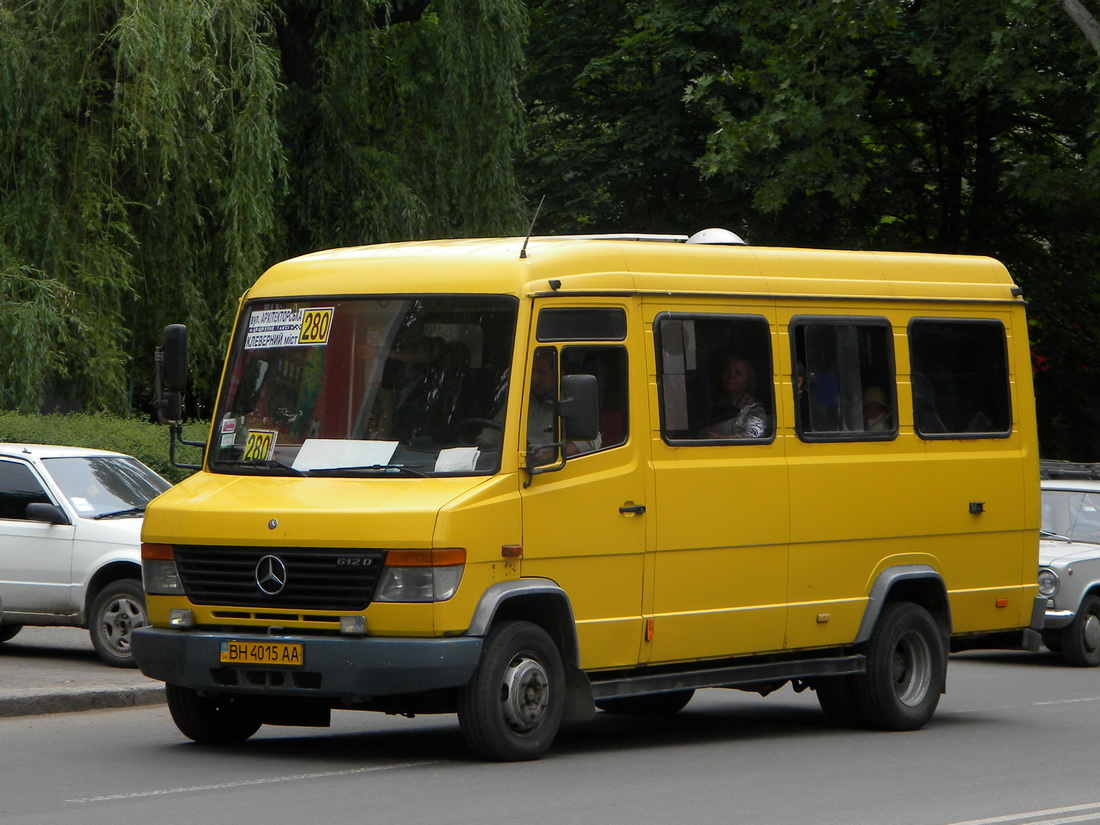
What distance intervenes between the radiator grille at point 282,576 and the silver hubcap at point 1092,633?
9.82 meters

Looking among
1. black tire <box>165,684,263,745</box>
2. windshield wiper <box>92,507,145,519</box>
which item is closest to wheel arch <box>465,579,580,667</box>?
black tire <box>165,684,263,745</box>

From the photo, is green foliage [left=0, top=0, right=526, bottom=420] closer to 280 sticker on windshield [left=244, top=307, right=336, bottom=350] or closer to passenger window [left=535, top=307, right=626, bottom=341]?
280 sticker on windshield [left=244, top=307, right=336, bottom=350]

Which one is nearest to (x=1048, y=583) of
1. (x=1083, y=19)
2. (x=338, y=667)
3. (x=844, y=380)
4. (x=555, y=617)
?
(x=844, y=380)

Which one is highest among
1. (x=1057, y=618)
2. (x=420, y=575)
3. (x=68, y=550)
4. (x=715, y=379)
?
(x=715, y=379)

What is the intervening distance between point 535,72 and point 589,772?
78.6ft

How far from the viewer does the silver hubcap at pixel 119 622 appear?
13695mm

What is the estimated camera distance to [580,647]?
930 cm

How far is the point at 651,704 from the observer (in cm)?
1191

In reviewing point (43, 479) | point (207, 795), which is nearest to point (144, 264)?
point (43, 479)

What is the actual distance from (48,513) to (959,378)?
276 inches

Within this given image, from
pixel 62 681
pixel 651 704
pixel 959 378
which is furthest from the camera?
pixel 62 681

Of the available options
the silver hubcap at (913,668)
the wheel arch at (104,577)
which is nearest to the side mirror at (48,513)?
the wheel arch at (104,577)

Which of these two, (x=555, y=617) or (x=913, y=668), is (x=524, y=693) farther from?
(x=913, y=668)

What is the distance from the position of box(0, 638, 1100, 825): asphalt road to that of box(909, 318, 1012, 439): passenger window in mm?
1965
